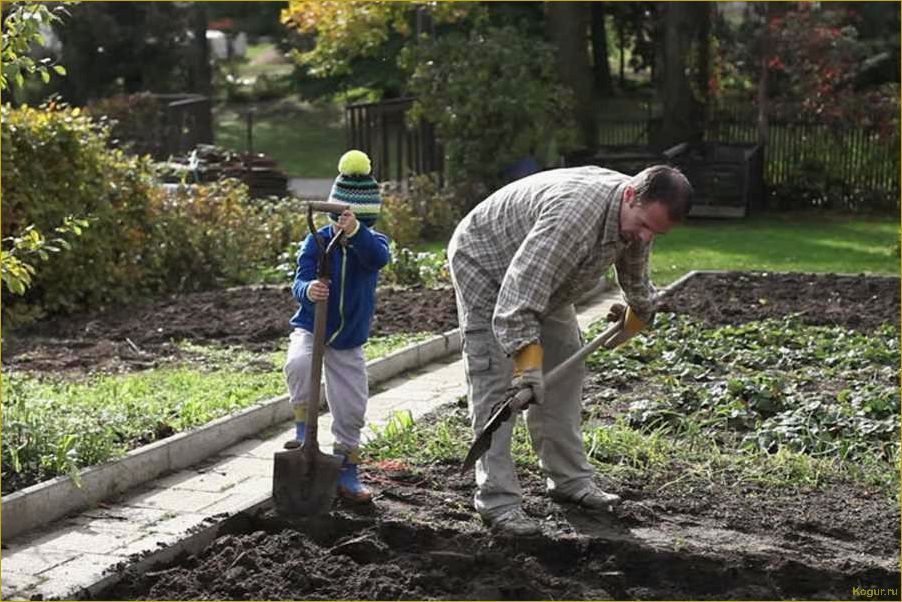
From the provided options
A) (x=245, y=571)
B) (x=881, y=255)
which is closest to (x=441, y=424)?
(x=245, y=571)

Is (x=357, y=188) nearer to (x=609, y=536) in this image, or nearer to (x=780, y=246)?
(x=609, y=536)

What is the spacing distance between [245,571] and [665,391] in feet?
13.6

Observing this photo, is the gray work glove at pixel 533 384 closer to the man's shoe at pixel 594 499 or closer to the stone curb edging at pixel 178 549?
the man's shoe at pixel 594 499

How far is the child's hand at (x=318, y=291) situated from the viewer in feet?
21.0

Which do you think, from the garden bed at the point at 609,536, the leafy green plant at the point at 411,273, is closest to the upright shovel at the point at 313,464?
the garden bed at the point at 609,536

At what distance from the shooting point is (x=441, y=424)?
8.20 m

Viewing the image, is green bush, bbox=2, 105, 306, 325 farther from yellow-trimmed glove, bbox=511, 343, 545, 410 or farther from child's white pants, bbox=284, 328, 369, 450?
yellow-trimmed glove, bbox=511, 343, 545, 410

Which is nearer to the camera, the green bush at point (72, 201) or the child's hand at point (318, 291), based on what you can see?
the child's hand at point (318, 291)

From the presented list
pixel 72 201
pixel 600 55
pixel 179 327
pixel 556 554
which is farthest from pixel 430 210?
pixel 600 55

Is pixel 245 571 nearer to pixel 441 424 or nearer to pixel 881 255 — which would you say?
pixel 441 424

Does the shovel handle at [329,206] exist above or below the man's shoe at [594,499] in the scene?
above

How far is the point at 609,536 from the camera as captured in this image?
6332mm

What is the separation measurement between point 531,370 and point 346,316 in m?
1.23

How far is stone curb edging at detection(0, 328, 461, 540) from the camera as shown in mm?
6527
